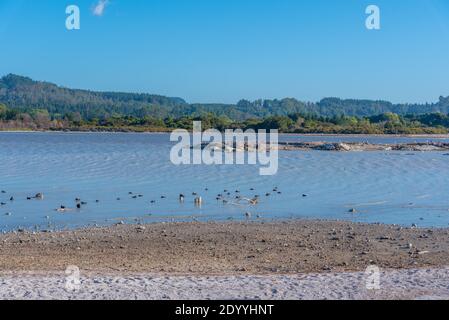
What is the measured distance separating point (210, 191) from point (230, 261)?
12.8 m

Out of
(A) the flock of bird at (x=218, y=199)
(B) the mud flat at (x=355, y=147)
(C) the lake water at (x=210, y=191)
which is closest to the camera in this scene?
(C) the lake water at (x=210, y=191)

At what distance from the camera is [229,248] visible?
1446 centimetres

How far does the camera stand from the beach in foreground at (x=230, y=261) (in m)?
10.2

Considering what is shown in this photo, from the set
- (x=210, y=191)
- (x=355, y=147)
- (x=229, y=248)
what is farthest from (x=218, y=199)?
(x=355, y=147)

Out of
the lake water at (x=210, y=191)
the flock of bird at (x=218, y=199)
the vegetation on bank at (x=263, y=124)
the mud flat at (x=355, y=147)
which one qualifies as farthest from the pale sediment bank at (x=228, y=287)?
the vegetation on bank at (x=263, y=124)

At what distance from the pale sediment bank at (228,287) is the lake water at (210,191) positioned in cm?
685

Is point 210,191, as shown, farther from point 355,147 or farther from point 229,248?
point 355,147

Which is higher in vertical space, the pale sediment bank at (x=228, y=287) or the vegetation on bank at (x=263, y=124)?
the vegetation on bank at (x=263, y=124)

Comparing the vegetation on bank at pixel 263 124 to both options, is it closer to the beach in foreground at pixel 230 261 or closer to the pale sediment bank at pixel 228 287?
the beach in foreground at pixel 230 261

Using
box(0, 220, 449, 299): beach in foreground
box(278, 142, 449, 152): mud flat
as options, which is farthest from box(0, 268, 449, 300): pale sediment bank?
box(278, 142, 449, 152): mud flat

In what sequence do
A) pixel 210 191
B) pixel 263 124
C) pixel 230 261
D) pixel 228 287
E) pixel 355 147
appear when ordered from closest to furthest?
pixel 228 287 < pixel 230 261 < pixel 210 191 < pixel 355 147 < pixel 263 124

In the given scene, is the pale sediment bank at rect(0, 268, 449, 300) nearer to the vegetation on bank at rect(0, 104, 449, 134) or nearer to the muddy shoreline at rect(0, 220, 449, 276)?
the muddy shoreline at rect(0, 220, 449, 276)
